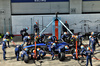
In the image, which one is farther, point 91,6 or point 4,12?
point 91,6

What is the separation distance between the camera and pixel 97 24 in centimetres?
2803

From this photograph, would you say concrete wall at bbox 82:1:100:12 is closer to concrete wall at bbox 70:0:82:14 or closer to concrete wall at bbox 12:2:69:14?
concrete wall at bbox 70:0:82:14

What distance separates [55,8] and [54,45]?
13.7m

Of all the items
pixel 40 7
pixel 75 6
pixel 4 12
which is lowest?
pixel 4 12

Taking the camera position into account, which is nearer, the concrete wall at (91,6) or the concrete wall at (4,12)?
the concrete wall at (4,12)

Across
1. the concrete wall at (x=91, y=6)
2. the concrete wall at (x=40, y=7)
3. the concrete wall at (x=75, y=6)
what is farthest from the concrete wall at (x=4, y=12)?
the concrete wall at (x=91, y=6)

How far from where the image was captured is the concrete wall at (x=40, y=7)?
95.1ft

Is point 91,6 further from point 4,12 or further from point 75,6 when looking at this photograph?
point 4,12

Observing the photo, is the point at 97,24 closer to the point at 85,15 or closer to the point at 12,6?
the point at 85,15

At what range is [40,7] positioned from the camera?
95.4 ft

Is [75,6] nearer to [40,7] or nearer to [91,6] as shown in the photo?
[91,6]

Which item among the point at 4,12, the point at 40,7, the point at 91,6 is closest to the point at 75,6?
the point at 91,6

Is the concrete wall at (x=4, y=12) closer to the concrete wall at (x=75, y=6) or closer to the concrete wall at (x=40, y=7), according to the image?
the concrete wall at (x=40, y=7)

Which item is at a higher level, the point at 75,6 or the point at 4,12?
the point at 75,6
